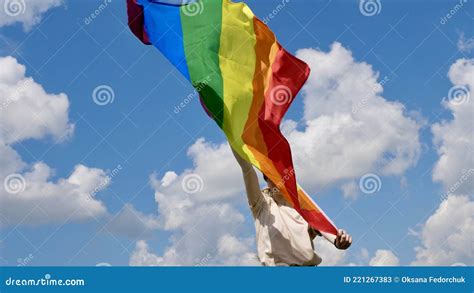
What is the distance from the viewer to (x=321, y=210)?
581 cm

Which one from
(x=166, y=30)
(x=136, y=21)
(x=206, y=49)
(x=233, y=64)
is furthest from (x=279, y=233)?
(x=136, y=21)

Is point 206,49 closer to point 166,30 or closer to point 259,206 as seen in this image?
point 166,30

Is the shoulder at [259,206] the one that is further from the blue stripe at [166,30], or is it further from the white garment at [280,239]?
the blue stripe at [166,30]

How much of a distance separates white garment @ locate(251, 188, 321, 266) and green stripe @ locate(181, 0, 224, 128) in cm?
177

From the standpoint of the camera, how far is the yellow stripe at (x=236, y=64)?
6738 millimetres

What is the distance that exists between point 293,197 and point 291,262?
878 millimetres

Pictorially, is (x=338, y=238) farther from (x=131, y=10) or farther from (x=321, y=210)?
(x=131, y=10)

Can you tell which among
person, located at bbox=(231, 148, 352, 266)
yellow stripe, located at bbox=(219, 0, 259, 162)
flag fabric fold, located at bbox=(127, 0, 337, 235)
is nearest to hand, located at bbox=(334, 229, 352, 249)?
person, located at bbox=(231, 148, 352, 266)

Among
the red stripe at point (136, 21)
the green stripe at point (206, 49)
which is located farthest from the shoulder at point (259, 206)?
the red stripe at point (136, 21)

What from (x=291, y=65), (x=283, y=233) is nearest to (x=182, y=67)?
(x=291, y=65)

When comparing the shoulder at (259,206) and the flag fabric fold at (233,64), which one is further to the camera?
the flag fabric fold at (233,64)

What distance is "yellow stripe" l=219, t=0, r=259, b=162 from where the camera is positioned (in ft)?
22.1

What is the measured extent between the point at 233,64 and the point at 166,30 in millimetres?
1059

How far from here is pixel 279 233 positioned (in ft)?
17.0
